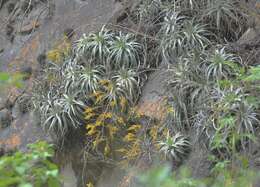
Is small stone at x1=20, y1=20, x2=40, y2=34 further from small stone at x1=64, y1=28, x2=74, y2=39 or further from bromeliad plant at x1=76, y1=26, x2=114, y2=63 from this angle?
bromeliad plant at x1=76, y1=26, x2=114, y2=63

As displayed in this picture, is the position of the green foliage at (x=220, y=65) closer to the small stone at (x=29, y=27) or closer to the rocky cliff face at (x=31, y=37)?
the rocky cliff face at (x=31, y=37)

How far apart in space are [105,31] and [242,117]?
2309 millimetres

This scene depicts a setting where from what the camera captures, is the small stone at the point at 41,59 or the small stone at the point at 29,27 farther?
the small stone at the point at 29,27

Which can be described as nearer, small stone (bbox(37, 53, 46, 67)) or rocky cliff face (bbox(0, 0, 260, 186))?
rocky cliff face (bbox(0, 0, 260, 186))

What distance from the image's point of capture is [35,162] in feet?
7.23

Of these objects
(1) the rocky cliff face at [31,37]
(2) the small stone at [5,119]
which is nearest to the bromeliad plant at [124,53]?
(1) the rocky cliff face at [31,37]

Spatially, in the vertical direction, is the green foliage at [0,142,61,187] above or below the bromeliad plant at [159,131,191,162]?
above

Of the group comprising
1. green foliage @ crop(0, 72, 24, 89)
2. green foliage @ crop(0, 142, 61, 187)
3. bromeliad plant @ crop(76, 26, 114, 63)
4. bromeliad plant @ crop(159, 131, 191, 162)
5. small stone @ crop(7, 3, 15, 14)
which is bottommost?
bromeliad plant @ crop(159, 131, 191, 162)

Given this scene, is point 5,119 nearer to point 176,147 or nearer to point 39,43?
point 39,43

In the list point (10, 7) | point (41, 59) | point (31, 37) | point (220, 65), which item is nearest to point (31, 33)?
point (31, 37)

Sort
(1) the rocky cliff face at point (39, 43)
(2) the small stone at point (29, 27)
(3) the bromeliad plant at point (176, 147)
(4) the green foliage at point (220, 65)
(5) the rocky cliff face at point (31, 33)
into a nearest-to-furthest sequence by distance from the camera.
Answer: (3) the bromeliad plant at point (176, 147) → (4) the green foliage at point (220, 65) → (1) the rocky cliff face at point (39, 43) → (5) the rocky cliff face at point (31, 33) → (2) the small stone at point (29, 27)

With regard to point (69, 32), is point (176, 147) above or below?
below

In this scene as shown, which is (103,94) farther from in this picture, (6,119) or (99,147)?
(6,119)

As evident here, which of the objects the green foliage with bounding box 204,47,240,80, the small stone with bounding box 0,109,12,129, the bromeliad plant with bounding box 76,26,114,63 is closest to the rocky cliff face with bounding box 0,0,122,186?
the small stone with bounding box 0,109,12,129
